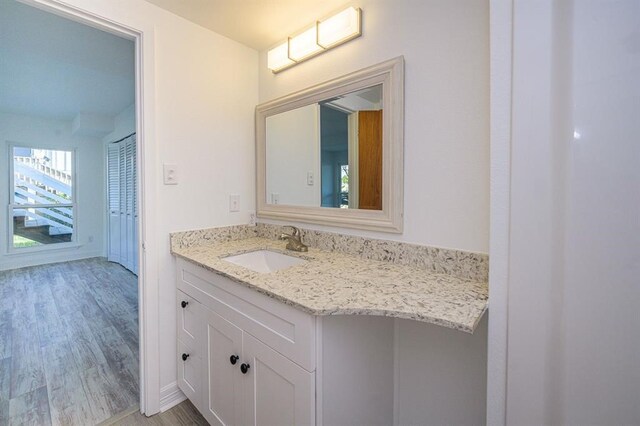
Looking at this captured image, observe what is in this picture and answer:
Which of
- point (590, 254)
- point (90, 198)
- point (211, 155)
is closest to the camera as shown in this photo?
point (590, 254)

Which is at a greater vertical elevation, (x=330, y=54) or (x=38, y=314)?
(x=330, y=54)

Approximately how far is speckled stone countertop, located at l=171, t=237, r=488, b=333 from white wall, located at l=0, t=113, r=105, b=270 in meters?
4.91

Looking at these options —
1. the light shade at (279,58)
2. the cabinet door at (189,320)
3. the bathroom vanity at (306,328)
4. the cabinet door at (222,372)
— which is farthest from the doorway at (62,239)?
the light shade at (279,58)

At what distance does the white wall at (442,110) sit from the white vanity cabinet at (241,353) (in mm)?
653

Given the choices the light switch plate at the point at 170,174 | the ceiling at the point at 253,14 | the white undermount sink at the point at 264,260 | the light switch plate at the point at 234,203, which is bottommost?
the white undermount sink at the point at 264,260

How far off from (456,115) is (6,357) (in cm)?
317

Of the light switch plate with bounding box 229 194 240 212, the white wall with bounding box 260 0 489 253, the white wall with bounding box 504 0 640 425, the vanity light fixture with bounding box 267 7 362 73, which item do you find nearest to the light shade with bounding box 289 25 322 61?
the vanity light fixture with bounding box 267 7 362 73

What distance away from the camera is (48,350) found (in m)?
2.11

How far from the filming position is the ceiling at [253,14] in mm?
1455

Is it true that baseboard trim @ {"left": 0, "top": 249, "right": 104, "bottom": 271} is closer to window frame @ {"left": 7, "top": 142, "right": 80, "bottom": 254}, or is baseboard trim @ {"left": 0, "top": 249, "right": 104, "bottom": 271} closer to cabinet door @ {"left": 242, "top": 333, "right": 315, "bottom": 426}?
window frame @ {"left": 7, "top": 142, "right": 80, "bottom": 254}

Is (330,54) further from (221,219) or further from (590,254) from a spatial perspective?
(590,254)

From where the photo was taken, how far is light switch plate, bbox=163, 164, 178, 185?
5.10ft

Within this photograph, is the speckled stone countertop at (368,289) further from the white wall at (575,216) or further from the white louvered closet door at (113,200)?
the white louvered closet door at (113,200)

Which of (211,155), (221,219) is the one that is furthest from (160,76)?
(221,219)
